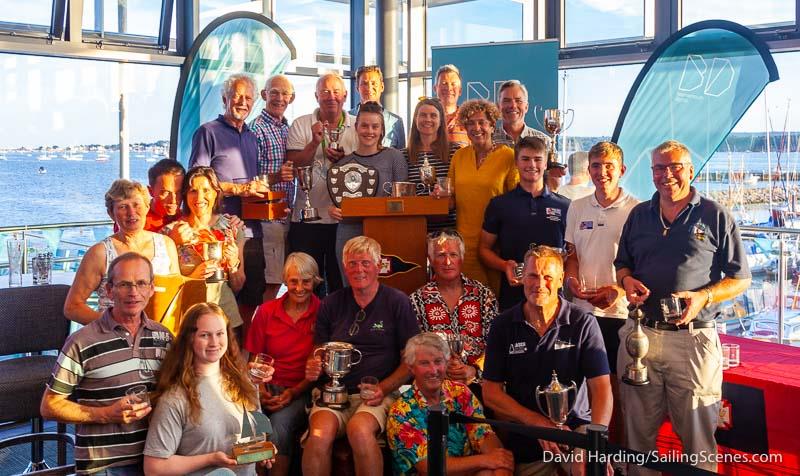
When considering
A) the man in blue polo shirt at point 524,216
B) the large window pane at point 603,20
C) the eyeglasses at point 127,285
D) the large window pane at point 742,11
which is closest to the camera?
the eyeglasses at point 127,285

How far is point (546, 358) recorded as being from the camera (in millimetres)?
3359

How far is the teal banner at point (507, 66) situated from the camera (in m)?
6.74

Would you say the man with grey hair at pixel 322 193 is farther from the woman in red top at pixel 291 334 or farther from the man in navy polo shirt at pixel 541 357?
the man in navy polo shirt at pixel 541 357

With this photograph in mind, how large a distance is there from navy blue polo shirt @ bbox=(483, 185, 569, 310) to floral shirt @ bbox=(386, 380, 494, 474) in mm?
851

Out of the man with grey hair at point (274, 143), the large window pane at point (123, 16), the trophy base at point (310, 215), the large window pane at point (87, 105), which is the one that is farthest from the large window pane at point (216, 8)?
the trophy base at point (310, 215)

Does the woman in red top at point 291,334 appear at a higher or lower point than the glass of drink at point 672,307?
lower

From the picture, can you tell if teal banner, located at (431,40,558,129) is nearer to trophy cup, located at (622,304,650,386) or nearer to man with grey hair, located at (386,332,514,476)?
trophy cup, located at (622,304,650,386)

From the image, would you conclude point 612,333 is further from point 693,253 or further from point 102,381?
point 102,381

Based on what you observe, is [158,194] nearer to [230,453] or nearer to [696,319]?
[230,453]

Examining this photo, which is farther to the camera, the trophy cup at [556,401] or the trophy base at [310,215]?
the trophy base at [310,215]

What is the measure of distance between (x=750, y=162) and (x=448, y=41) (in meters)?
3.18

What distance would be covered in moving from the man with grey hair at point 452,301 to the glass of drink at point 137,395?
4.90 feet

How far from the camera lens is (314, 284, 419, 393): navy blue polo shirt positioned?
385cm

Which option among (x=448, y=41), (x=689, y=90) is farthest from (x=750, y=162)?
(x=448, y=41)
